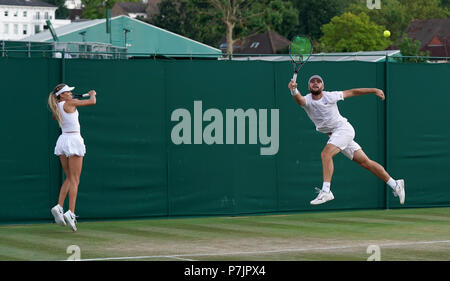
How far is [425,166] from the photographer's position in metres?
18.7

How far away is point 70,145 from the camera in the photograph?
47.2 ft

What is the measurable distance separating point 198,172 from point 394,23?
381 feet

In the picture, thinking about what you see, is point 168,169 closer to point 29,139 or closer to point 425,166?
point 29,139

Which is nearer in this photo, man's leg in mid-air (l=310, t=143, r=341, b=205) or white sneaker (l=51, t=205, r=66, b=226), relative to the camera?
man's leg in mid-air (l=310, t=143, r=341, b=205)

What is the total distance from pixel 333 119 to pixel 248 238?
2.08 metres

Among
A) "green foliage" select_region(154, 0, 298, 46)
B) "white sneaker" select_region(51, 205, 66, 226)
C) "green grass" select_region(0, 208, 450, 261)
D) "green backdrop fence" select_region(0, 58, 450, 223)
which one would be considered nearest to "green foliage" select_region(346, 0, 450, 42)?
"green foliage" select_region(154, 0, 298, 46)

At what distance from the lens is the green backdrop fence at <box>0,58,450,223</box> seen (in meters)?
16.0

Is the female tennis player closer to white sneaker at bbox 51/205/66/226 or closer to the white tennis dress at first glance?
the white tennis dress

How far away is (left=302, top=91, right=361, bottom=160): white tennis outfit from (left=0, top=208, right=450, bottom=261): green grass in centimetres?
133

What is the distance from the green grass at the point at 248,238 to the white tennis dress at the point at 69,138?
48.6 inches

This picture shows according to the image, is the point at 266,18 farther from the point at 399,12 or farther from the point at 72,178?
the point at 72,178

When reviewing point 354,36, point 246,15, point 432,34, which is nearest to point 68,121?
point 246,15
